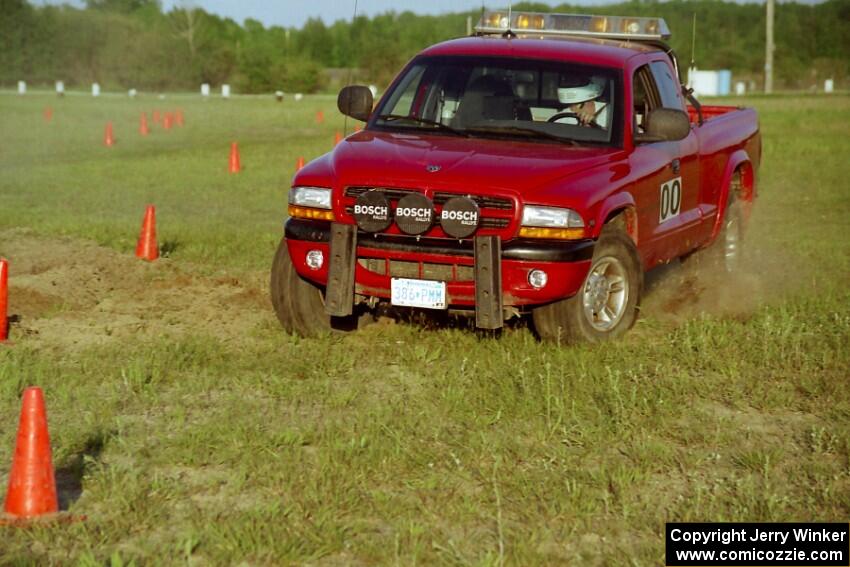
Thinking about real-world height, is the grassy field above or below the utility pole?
below

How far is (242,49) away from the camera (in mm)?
92562

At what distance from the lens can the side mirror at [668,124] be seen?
894 cm

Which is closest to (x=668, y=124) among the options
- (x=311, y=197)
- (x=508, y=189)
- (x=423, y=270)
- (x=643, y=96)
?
(x=643, y=96)

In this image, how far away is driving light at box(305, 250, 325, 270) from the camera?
8367 mm

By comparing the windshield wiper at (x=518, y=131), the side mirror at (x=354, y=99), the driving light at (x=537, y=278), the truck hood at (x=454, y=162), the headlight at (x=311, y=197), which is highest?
the side mirror at (x=354, y=99)

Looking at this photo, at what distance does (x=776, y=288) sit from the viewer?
11289mm

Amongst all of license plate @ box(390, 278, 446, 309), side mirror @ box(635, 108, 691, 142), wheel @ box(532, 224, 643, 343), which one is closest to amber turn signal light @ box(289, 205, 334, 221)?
license plate @ box(390, 278, 446, 309)

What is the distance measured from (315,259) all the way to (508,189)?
4.30 feet

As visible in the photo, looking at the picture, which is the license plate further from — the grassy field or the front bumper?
the grassy field

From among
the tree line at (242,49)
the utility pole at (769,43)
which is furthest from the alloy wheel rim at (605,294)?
the utility pole at (769,43)

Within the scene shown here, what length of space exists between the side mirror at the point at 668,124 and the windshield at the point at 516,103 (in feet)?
0.76

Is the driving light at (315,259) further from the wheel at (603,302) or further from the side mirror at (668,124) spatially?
the side mirror at (668,124)

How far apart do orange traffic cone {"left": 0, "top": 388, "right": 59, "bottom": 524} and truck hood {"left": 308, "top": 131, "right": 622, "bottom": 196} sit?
3264mm

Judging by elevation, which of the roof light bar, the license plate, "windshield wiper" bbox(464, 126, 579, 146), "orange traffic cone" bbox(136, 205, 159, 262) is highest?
the roof light bar
